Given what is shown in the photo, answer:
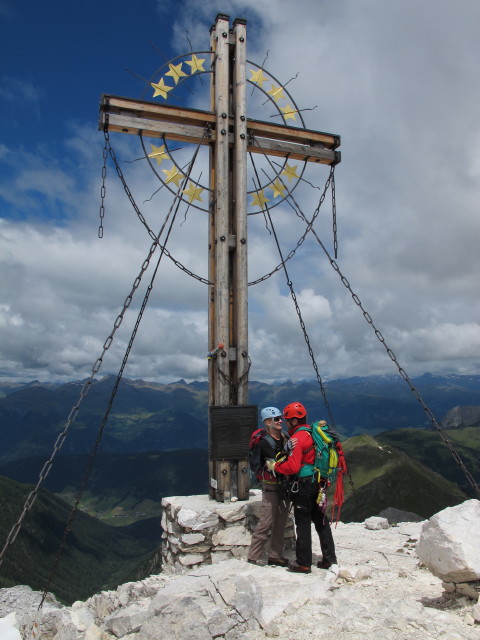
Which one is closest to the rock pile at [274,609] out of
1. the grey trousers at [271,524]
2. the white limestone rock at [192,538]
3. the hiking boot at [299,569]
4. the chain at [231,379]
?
the hiking boot at [299,569]

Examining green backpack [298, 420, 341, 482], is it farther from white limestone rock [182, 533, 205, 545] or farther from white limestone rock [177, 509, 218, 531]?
white limestone rock [182, 533, 205, 545]

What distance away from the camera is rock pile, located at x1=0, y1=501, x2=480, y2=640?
5375 mm

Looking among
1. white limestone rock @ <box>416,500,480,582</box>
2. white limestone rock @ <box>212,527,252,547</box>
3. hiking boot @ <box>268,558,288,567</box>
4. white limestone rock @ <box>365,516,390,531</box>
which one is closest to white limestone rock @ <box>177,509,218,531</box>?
white limestone rock @ <box>212,527,252,547</box>

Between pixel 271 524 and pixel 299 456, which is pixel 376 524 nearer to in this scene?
pixel 271 524

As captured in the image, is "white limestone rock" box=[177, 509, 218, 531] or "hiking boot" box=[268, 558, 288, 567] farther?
"white limestone rock" box=[177, 509, 218, 531]

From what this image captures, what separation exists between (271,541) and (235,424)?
228cm

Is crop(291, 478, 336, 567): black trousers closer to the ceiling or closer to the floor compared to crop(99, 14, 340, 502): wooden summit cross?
closer to the floor

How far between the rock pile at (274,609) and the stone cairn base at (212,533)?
784 mm

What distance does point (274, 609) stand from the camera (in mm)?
5891

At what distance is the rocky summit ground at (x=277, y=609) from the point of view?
537 cm

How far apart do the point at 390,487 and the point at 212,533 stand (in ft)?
498

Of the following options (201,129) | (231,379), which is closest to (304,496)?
(231,379)

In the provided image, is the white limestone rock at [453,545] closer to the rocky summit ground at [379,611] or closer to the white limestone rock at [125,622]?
the rocky summit ground at [379,611]

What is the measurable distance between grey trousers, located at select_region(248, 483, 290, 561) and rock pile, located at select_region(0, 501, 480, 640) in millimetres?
445
